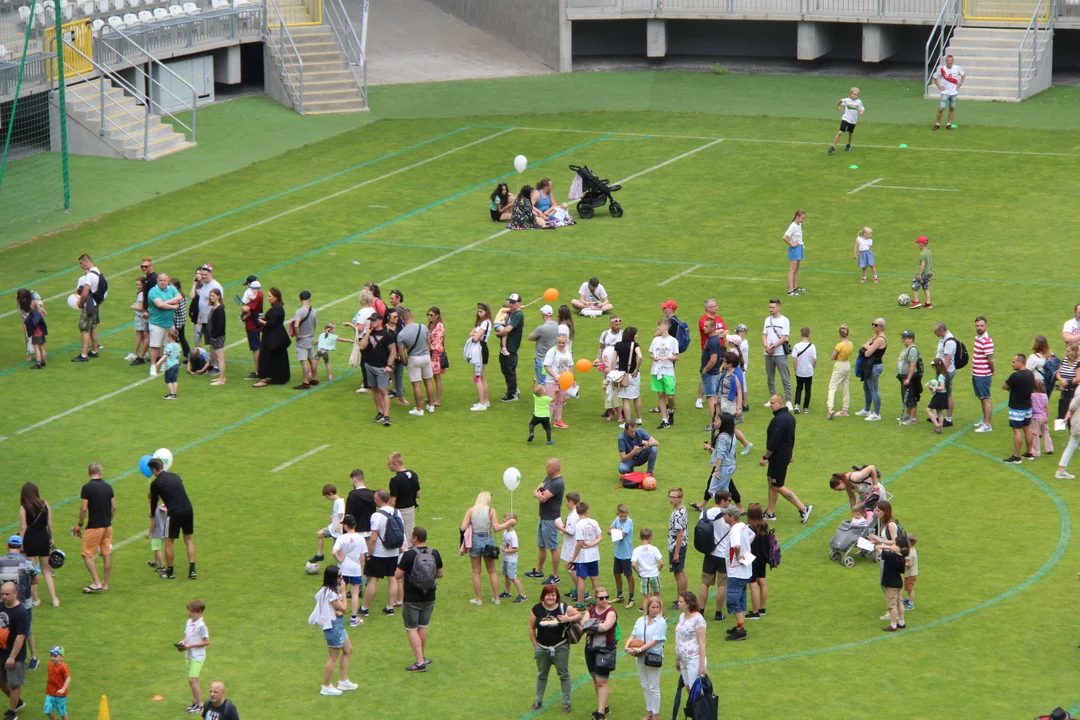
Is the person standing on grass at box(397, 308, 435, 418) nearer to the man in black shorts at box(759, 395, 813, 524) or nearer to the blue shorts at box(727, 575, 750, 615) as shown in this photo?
the man in black shorts at box(759, 395, 813, 524)

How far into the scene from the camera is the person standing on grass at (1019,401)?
79.4ft

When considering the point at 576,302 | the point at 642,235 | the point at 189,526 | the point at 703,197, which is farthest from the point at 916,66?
the point at 189,526

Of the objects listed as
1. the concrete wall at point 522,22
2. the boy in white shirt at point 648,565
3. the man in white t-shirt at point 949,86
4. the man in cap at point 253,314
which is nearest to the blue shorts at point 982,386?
the boy in white shirt at point 648,565

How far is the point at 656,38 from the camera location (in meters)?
54.2

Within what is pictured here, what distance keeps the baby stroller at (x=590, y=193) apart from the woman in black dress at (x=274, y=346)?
38.6 feet

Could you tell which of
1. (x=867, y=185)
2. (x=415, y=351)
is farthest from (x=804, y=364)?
(x=867, y=185)

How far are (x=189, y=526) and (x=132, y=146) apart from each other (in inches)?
973

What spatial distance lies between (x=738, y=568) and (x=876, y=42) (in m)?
35.4

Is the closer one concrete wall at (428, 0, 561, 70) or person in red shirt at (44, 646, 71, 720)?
person in red shirt at (44, 646, 71, 720)

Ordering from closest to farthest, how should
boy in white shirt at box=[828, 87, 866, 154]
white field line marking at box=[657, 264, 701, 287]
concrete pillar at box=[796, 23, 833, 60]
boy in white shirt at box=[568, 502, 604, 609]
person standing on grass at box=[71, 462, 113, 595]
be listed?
1. boy in white shirt at box=[568, 502, 604, 609]
2. person standing on grass at box=[71, 462, 113, 595]
3. white field line marking at box=[657, 264, 701, 287]
4. boy in white shirt at box=[828, 87, 866, 154]
5. concrete pillar at box=[796, 23, 833, 60]

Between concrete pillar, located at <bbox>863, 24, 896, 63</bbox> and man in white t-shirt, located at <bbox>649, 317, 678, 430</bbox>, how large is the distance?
27.7 m

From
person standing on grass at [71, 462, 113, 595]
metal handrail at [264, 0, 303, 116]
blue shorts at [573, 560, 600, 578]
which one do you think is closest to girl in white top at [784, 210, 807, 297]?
blue shorts at [573, 560, 600, 578]

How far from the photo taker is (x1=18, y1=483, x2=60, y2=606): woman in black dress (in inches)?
785

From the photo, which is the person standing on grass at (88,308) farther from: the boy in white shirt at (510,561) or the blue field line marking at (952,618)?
the blue field line marking at (952,618)
